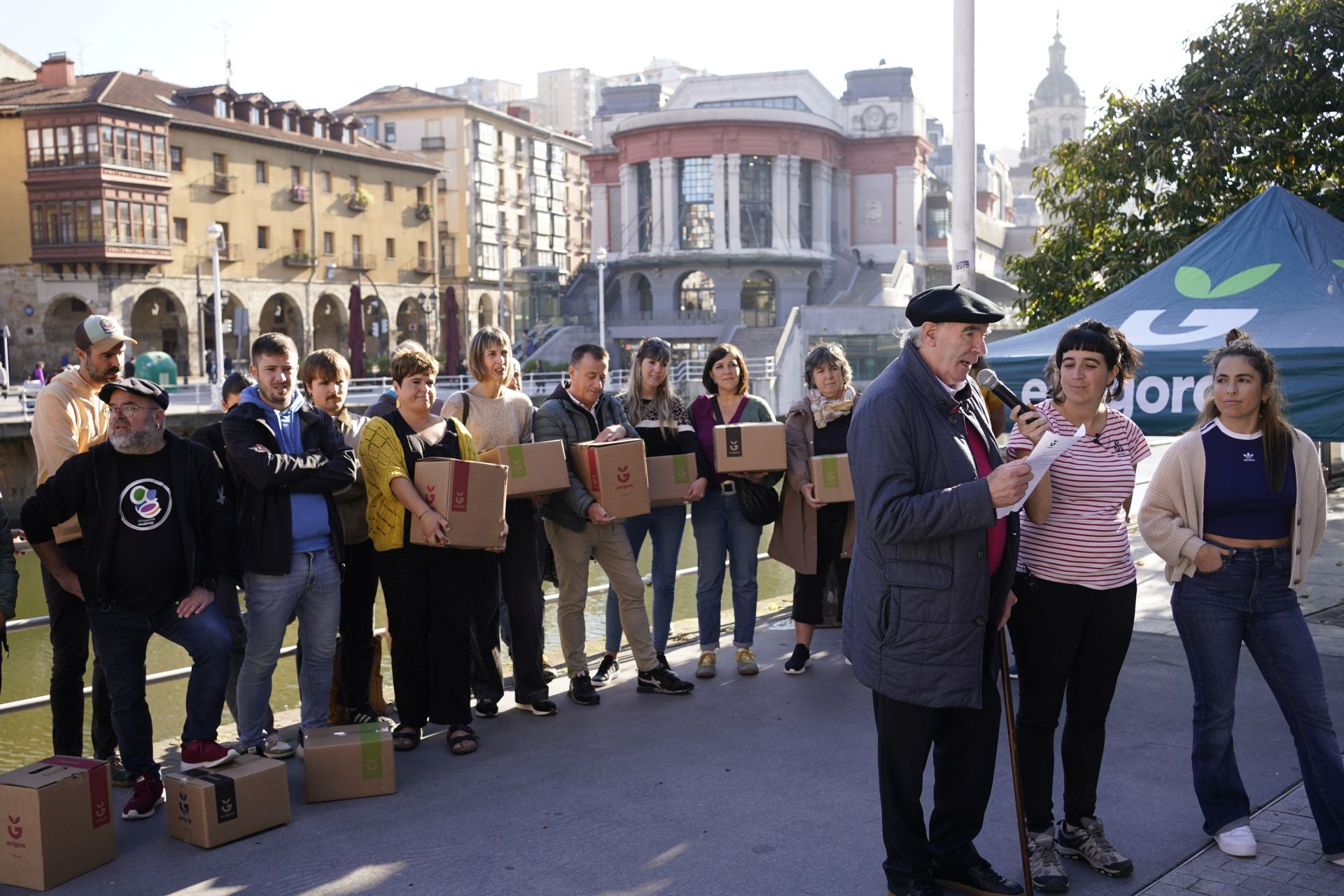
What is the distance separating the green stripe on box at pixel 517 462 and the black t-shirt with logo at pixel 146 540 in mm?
1705

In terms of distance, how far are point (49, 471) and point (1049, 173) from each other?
40.2ft

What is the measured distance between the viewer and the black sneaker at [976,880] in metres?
4.01

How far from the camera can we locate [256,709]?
18.0 ft

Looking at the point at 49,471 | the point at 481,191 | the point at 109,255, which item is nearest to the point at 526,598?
the point at 49,471

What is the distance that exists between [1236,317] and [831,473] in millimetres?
2693

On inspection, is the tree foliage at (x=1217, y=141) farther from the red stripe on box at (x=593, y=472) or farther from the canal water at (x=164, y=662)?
the red stripe on box at (x=593, y=472)

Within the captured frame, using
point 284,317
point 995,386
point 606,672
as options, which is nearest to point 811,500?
point 606,672

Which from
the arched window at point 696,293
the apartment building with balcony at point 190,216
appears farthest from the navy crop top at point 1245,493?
the arched window at point 696,293

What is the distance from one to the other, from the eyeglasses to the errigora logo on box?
5.01 feet

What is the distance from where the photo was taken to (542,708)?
636 centimetres

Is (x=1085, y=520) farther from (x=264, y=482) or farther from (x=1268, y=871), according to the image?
A: (x=264, y=482)

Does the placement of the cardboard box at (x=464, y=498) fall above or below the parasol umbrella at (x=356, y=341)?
below

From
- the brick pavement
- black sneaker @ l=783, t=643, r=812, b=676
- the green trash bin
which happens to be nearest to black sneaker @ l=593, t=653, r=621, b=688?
black sneaker @ l=783, t=643, r=812, b=676

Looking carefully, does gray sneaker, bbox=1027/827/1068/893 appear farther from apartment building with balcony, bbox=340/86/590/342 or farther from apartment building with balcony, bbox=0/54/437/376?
apartment building with balcony, bbox=340/86/590/342
